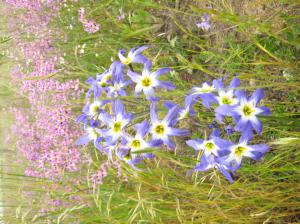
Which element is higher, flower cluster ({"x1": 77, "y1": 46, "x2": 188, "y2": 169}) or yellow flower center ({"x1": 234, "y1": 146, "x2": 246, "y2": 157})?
flower cluster ({"x1": 77, "y1": 46, "x2": 188, "y2": 169})

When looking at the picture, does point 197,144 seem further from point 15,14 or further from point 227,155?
point 15,14

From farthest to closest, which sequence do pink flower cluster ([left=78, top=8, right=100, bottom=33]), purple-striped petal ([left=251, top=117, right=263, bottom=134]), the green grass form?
pink flower cluster ([left=78, top=8, right=100, bottom=33]) → the green grass → purple-striped petal ([left=251, top=117, right=263, bottom=134])

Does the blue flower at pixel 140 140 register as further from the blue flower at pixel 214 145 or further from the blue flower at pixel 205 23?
the blue flower at pixel 205 23

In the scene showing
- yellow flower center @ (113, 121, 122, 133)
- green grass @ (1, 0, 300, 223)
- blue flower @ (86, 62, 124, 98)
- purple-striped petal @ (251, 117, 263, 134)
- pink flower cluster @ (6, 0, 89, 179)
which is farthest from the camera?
pink flower cluster @ (6, 0, 89, 179)

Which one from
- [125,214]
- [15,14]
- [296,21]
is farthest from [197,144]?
[15,14]

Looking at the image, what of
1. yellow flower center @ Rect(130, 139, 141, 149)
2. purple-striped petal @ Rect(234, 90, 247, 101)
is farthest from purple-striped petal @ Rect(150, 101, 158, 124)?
purple-striped petal @ Rect(234, 90, 247, 101)

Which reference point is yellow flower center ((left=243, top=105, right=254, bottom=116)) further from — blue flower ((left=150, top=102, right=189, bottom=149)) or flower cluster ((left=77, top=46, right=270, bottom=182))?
blue flower ((left=150, top=102, right=189, bottom=149))

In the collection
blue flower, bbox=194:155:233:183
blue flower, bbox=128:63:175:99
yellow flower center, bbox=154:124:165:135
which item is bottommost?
blue flower, bbox=194:155:233:183
